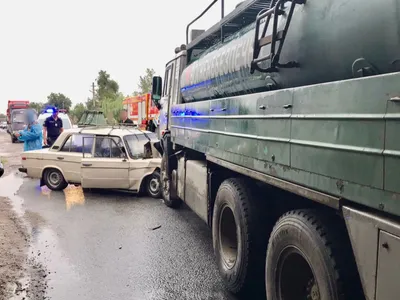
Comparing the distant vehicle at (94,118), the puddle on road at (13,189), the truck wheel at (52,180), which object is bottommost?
the puddle on road at (13,189)

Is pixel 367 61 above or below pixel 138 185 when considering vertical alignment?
above

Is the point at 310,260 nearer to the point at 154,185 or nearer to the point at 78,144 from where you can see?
the point at 154,185

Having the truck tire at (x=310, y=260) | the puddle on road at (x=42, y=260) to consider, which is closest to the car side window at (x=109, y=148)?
the puddle on road at (x=42, y=260)

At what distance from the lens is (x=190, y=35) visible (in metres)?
8.10

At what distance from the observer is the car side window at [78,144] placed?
1047cm

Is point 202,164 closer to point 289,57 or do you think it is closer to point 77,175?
point 289,57

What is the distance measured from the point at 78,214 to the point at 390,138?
23.7ft

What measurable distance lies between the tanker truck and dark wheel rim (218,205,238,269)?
15 millimetres

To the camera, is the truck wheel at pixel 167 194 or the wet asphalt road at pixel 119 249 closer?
the wet asphalt road at pixel 119 249

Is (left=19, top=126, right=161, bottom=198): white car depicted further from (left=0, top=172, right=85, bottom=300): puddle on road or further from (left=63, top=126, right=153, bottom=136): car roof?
(left=0, top=172, right=85, bottom=300): puddle on road

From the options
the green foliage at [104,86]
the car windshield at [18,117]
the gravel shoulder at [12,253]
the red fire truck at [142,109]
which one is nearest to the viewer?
the gravel shoulder at [12,253]

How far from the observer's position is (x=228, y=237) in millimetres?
4984

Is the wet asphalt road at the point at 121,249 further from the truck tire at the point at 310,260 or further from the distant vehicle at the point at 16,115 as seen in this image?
the distant vehicle at the point at 16,115

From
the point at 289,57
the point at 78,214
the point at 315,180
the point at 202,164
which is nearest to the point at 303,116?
the point at 315,180
